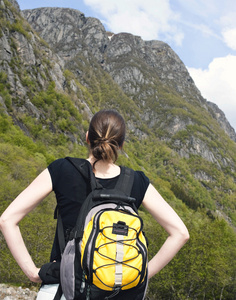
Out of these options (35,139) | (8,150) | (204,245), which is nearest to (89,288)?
(204,245)

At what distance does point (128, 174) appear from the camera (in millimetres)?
2236

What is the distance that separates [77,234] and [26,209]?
50 cm

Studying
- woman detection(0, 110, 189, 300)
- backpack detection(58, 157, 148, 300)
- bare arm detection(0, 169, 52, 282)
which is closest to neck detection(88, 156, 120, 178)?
woman detection(0, 110, 189, 300)

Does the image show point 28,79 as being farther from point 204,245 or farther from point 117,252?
point 117,252

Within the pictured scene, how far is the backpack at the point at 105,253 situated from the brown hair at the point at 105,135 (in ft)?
1.22

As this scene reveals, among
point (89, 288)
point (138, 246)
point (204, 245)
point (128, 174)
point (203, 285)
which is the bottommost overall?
point (203, 285)

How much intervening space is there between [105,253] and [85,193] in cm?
55

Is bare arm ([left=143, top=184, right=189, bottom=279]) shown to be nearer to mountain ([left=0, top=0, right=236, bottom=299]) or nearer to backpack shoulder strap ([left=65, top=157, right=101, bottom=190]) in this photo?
backpack shoulder strap ([left=65, top=157, right=101, bottom=190])

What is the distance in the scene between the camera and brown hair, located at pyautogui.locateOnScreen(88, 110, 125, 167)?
2240mm

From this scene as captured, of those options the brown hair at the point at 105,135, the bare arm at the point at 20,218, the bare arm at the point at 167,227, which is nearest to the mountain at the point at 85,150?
the bare arm at the point at 20,218

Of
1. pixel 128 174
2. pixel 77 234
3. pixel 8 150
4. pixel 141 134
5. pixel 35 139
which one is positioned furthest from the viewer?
pixel 141 134

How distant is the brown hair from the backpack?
14.7 inches

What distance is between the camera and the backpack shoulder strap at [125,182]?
2131 mm

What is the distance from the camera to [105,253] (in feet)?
5.94
